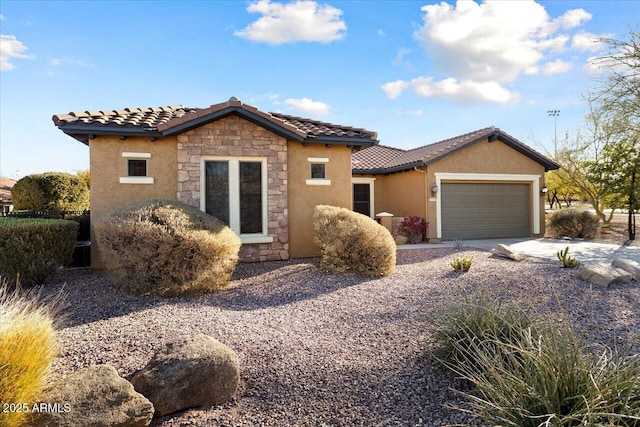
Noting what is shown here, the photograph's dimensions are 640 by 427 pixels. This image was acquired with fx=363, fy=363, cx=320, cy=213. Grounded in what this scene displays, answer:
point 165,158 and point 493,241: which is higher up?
point 165,158

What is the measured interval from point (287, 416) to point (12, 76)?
13471mm

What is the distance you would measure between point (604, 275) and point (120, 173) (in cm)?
1101

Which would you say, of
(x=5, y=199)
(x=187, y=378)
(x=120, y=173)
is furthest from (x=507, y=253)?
(x=5, y=199)

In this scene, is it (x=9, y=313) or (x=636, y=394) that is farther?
(x=9, y=313)

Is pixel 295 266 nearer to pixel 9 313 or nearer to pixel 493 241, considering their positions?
pixel 9 313

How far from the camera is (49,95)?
12477mm

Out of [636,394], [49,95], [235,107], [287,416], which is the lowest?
[287,416]

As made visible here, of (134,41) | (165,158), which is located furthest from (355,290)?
(134,41)

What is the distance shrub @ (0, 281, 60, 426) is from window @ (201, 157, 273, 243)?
20.8 ft

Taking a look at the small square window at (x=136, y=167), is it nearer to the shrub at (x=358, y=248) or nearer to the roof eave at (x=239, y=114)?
the roof eave at (x=239, y=114)

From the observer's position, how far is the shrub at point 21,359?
2.94 m

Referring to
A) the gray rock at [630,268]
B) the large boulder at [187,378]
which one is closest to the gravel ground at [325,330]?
the large boulder at [187,378]

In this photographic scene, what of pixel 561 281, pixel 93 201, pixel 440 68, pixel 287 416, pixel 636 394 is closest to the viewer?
pixel 636 394

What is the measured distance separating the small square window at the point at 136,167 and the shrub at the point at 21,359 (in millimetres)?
6405
